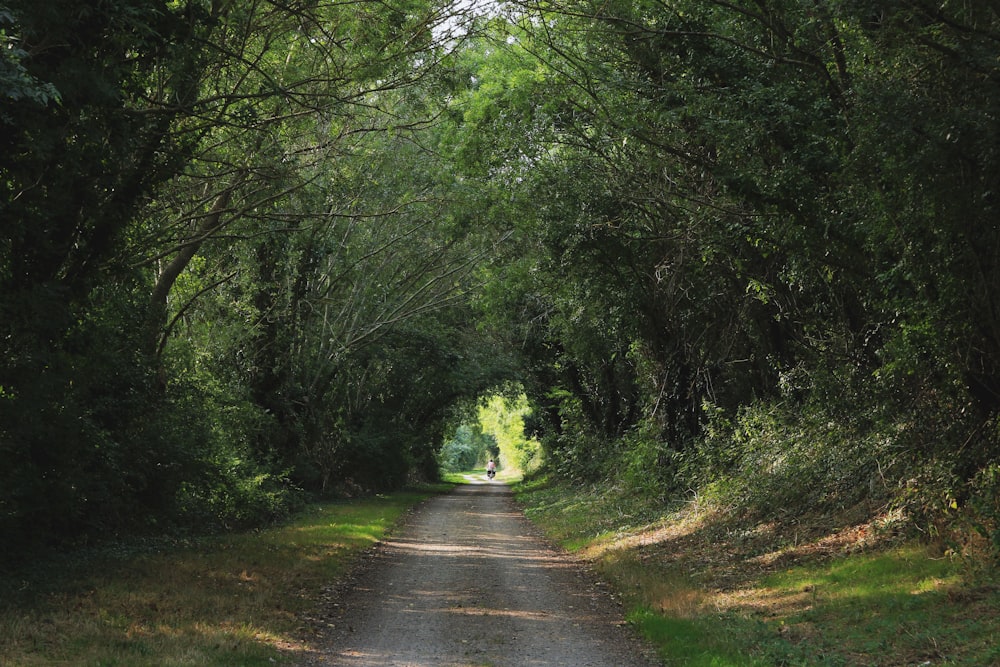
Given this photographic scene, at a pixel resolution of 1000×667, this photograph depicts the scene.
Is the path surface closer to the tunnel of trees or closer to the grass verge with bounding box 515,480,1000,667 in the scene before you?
the grass verge with bounding box 515,480,1000,667

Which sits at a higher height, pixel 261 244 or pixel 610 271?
pixel 261 244

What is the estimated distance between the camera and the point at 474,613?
32.9ft

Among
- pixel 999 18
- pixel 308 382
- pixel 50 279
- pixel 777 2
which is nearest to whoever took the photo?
pixel 999 18

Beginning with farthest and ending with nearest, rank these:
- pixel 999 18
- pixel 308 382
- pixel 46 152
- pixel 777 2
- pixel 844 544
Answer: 1. pixel 308 382
2. pixel 844 544
3. pixel 777 2
4. pixel 46 152
5. pixel 999 18

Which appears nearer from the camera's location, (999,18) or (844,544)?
(999,18)

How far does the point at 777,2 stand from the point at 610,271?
354 inches

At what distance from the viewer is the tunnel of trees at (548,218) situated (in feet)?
27.2

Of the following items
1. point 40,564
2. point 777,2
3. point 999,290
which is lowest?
point 40,564

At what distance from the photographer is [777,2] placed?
10.0 metres

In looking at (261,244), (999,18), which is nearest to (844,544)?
(999,18)

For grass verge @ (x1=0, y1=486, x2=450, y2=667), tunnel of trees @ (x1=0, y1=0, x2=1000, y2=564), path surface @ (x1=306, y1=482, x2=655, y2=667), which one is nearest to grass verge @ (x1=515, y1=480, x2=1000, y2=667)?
path surface @ (x1=306, y1=482, x2=655, y2=667)

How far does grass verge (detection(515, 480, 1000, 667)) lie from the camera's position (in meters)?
7.22

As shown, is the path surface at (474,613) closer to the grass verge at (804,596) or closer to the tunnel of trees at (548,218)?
the grass verge at (804,596)

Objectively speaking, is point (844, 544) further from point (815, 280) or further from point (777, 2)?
point (777, 2)
